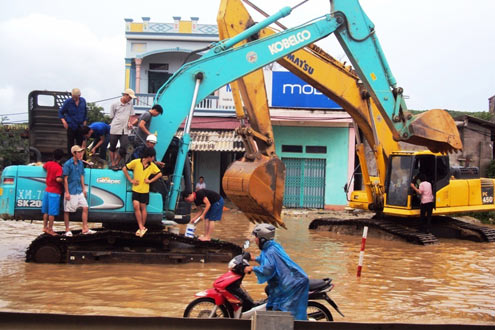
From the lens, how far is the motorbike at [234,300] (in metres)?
6.39

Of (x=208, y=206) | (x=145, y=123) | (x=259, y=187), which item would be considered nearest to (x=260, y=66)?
(x=259, y=187)

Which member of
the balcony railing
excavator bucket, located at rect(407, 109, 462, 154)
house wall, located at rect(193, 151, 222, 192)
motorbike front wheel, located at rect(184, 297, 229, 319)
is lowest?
motorbike front wheel, located at rect(184, 297, 229, 319)

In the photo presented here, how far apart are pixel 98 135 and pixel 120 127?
72 cm

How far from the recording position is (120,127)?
1134 cm

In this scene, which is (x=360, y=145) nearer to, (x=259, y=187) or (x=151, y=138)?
(x=259, y=187)

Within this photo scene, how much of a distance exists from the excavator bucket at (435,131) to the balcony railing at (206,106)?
13.1 meters

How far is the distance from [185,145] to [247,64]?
6.81ft

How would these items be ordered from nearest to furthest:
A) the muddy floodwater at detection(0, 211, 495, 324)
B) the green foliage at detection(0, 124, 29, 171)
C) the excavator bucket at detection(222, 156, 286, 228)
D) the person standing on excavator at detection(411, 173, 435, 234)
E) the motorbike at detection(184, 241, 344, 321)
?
the motorbike at detection(184, 241, 344, 321) → the muddy floodwater at detection(0, 211, 495, 324) → the excavator bucket at detection(222, 156, 286, 228) → the person standing on excavator at detection(411, 173, 435, 234) → the green foliage at detection(0, 124, 29, 171)

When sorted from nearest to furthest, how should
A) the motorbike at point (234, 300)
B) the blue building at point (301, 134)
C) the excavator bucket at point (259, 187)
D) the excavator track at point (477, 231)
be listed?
the motorbike at point (234, 300) → the excavator bucket at point (259, 187) → the excavator track at point (477, 231) → the blue building at point (301, 134)

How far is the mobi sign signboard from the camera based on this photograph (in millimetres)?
25797

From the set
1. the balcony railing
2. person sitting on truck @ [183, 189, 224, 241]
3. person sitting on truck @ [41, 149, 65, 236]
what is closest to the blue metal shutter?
the balcony railing

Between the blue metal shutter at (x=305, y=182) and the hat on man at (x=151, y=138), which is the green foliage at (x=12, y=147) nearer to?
the blue metal shutter at (x=305, y=182)

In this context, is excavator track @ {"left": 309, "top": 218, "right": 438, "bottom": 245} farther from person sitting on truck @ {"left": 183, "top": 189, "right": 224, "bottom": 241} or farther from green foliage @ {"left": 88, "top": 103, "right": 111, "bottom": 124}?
green foliage @ {"left": 88, "top": 103, "right": 111, "bottom": 124}

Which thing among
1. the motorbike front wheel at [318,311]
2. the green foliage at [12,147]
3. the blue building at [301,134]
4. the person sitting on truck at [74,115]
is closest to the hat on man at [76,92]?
the person sitting on truck at [74,115]
